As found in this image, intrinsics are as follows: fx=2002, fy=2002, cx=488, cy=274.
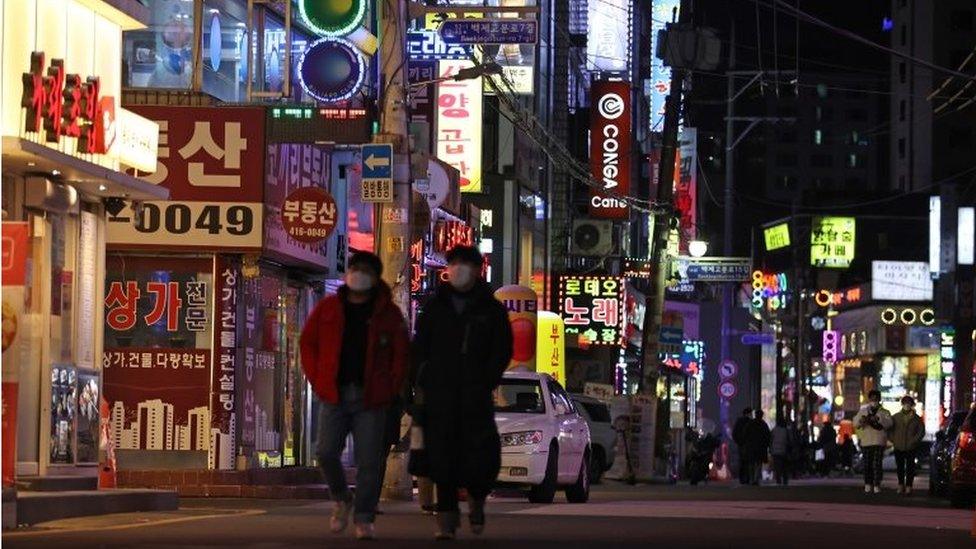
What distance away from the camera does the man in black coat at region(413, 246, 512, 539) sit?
43.0 ft

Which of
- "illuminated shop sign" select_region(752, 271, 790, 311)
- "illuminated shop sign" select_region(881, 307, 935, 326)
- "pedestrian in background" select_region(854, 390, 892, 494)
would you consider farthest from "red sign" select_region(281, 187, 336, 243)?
"illuminated shop sign" select_region(881, 307, 935, 326)

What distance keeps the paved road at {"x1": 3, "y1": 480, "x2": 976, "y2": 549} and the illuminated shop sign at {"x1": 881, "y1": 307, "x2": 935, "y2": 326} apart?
278ft

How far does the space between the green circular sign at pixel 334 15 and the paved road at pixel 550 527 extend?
6456mm

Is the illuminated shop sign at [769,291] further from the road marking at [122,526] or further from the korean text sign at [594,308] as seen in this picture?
the road marking at [122,526]

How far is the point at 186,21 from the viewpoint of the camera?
2891 cm

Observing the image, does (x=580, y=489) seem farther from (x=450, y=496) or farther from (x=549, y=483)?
(x=450, y=496)

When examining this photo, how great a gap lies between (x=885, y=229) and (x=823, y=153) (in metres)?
62.1

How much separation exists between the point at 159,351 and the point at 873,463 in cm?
1401

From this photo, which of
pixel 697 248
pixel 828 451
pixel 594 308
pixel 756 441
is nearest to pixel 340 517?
pixel 756 441

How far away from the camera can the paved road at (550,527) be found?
14.4 m

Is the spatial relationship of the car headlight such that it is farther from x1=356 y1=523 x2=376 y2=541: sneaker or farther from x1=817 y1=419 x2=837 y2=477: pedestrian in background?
x1=817 y1=419 x2=837 y2=477: pedestrian in background

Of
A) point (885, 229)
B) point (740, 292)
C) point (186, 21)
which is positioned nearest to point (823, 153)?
point (885, 229)

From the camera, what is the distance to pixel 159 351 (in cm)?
2806

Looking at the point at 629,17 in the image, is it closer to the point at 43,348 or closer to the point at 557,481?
the point at 557,481
